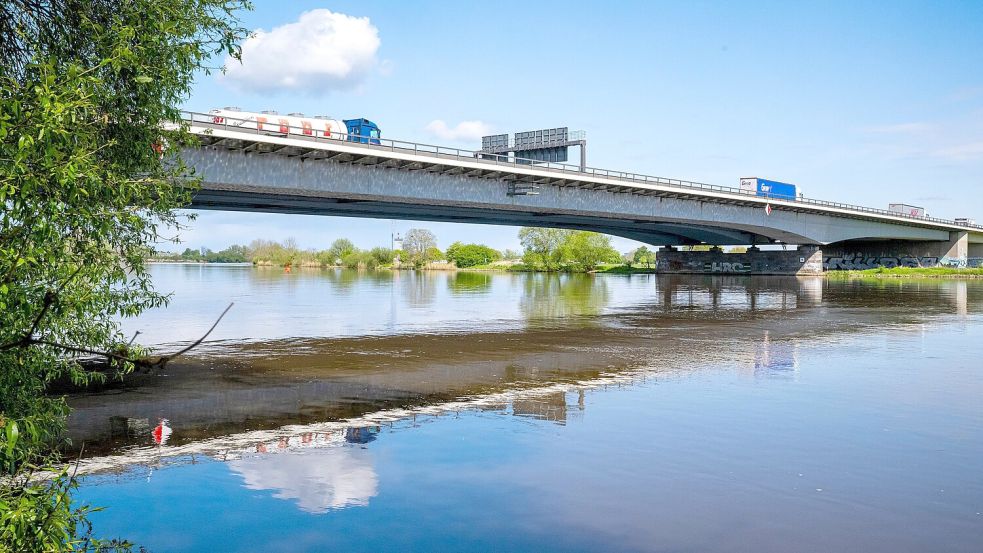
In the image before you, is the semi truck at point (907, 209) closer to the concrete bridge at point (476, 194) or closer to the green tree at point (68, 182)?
the concrete bridge at point (476, 194)

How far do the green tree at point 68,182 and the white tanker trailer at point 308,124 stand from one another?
31817 mm

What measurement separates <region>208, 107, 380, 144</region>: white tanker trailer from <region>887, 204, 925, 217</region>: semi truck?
101310mm

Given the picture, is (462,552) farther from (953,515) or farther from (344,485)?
(953,515)

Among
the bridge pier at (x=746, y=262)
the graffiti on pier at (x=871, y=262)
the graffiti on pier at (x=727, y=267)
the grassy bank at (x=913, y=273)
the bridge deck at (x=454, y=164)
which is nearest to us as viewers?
the bridge deck at (x=454, y=164)

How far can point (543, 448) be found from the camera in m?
12.5

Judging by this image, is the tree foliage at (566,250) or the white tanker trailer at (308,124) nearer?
the white tanker trailer at (308,124)

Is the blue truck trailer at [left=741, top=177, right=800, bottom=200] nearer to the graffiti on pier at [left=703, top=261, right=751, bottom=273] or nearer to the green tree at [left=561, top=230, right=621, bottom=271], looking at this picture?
the graffiti on pier at [left=703, top=261, right=751, bottom=273]

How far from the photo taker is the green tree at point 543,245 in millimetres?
155750

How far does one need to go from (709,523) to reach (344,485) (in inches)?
192

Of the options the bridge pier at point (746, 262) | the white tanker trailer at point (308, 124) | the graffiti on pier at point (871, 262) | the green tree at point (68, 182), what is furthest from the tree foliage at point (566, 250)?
the green tree at point (68, 182)

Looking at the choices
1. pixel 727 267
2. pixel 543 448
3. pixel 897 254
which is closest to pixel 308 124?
pixel 543 448

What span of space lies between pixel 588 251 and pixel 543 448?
13510 cm

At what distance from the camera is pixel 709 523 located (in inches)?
360

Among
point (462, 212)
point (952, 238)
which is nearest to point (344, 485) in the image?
point (462, 212)
